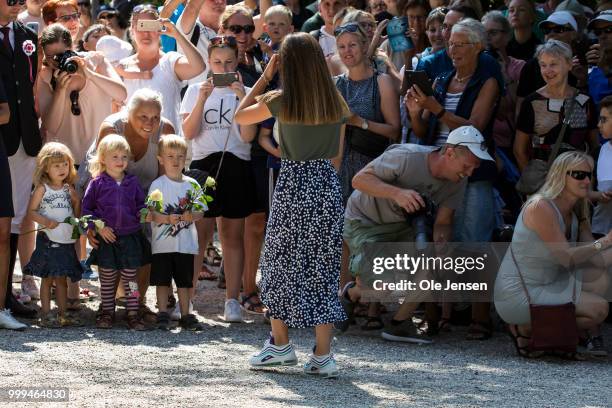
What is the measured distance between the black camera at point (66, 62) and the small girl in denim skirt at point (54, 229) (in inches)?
26.7

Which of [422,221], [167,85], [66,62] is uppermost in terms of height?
[66,62]

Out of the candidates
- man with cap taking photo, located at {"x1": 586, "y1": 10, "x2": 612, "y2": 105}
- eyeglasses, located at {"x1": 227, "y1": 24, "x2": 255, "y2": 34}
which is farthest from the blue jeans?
eyeglasses, located at {"x1": 227, "y1": 24, "x2": 255, "y2": 34}

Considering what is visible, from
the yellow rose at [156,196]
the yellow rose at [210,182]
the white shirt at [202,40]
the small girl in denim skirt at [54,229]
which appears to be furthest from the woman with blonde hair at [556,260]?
the white shirt at [202,40]

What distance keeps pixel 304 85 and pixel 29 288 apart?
343 centimetres

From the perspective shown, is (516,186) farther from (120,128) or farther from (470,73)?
(120,128)

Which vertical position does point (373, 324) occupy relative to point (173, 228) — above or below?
below

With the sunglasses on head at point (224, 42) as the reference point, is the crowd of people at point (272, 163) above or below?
below

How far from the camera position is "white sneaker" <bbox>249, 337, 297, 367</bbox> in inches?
271

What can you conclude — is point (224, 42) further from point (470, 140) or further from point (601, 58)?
point (601, 58)

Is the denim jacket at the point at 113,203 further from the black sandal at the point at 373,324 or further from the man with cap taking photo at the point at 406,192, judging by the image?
the black sandal at the point at 373,324

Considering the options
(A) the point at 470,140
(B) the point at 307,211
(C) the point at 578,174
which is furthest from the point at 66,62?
(C) the point at 578,174

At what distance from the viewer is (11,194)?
8.13 m

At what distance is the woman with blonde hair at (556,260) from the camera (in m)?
7.57

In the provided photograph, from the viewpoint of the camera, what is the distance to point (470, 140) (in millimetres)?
7734
